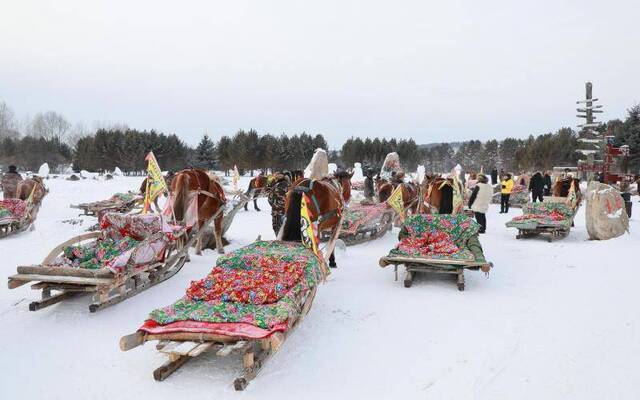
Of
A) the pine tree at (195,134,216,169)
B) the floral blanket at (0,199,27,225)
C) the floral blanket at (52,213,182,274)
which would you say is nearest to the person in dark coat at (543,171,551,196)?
the floral blanket at (52,213,182,274)

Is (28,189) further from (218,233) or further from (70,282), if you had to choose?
(70,282)

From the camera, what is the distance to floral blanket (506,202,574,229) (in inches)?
449

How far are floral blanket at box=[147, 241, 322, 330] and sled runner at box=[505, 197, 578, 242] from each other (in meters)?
7.51

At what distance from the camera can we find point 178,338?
3863 mm

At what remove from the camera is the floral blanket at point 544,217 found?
11398mm

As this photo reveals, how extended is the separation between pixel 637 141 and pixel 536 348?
38.7 m

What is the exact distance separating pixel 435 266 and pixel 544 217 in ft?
20.3

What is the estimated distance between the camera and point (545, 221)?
37.6 ft

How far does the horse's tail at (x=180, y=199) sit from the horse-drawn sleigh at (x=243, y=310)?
3.35m

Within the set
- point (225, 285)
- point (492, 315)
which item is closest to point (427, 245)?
point (492, 315)

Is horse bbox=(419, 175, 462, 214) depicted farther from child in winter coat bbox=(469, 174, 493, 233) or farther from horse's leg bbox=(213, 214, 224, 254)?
horse's leg bbox=(213, 214, 224, 254)

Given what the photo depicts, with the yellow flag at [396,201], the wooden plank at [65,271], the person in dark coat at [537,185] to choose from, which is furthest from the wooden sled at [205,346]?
the person in dark coat at [537,185]

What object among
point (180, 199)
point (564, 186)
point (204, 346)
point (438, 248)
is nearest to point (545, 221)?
point (564, 186)

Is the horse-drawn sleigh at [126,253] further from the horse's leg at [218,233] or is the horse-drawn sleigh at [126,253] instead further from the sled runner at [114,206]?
the sled runner at [114,206]
